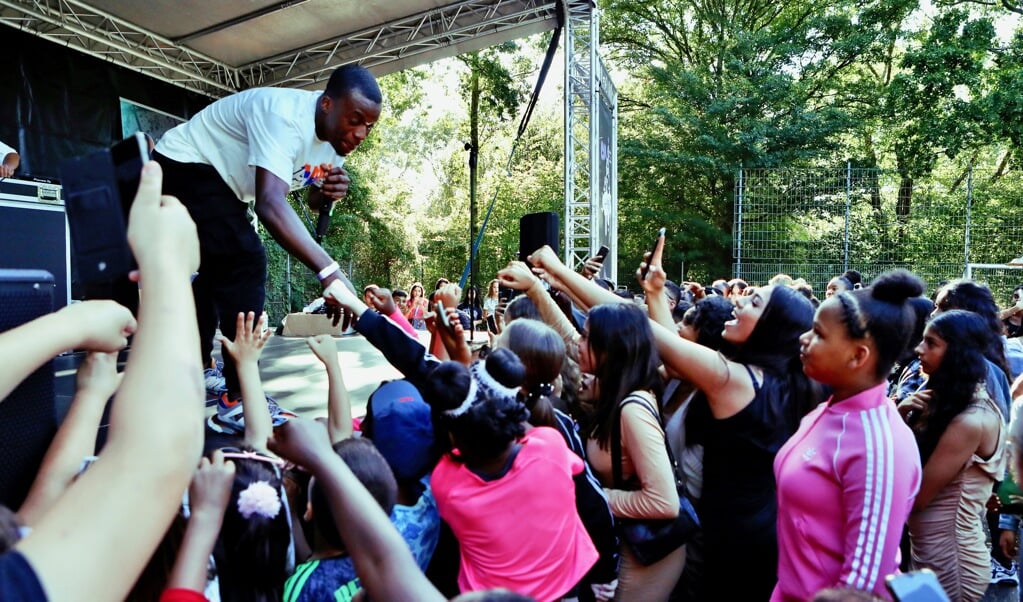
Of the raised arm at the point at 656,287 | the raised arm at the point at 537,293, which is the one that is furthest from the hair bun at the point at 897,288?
the raised arm at the point at 537,293

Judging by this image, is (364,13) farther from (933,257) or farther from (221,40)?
(933,257)

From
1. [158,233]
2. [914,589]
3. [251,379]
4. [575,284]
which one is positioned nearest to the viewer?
[914,589]

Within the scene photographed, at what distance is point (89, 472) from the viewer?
0.78 metres

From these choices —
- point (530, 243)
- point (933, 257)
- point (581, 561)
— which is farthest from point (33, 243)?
point (933, 257)

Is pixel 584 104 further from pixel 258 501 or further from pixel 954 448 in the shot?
pixel 258 501

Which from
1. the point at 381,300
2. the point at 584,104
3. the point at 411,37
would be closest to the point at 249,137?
the point at 381,300

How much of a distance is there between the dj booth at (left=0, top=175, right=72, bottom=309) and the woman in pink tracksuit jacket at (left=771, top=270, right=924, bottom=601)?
189 inches

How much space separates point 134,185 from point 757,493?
195 centimetres

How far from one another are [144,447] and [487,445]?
1032mm

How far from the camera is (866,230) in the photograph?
12.2m

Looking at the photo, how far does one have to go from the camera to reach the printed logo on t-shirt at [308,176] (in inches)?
113

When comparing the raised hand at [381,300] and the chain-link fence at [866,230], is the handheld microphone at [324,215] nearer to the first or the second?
the raised hand at [381,300]

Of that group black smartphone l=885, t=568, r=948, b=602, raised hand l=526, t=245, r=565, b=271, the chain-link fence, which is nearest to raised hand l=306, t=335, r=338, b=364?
raised hand l=526, t=245, r=565, b=271

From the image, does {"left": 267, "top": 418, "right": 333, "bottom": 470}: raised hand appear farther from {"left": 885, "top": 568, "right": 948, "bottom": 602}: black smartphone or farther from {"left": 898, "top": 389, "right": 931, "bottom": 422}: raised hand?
{"left": 898, "top": 389, "right": 931, "bottom": 422}: raised hand
